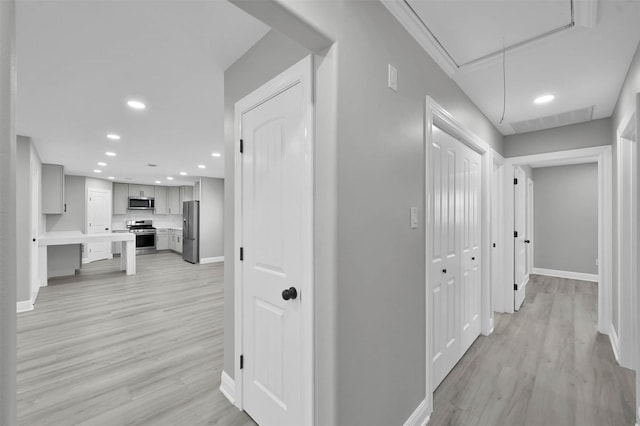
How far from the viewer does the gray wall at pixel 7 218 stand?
54 cm

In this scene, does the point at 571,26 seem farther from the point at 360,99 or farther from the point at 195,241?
the point at 195,241

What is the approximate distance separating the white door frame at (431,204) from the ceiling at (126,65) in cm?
128

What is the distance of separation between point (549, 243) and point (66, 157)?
9.83 m

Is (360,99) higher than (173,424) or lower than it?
higher

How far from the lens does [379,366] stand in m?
1.43

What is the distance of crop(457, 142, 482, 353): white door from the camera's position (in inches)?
101

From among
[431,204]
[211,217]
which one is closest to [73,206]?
[211,217]

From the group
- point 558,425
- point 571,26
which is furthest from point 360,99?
point 558,425

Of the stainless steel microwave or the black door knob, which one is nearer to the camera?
the black door knob

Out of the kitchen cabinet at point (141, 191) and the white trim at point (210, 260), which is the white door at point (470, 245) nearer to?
the white trim at point (210, 260)

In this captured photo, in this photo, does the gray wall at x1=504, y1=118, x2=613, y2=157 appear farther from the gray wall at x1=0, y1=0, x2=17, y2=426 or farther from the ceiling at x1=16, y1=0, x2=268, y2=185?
the gray wall at x1=0, y1=0, x2=17, y2=426

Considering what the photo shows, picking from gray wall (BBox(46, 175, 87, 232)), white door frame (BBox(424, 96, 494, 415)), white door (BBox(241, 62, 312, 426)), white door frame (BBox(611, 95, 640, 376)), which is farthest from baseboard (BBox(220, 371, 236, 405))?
gray wall (BBox(46, 175, 87, 232))

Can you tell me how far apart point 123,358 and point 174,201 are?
8222 millimetres

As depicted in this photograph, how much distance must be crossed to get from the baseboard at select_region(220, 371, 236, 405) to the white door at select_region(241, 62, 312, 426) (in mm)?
164
